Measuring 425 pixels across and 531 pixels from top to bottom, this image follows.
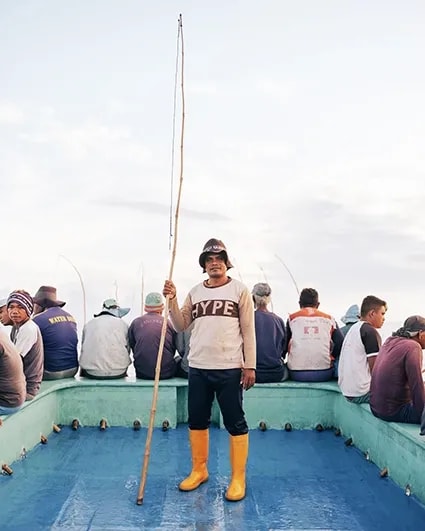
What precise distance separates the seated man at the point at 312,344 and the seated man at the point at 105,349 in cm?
174

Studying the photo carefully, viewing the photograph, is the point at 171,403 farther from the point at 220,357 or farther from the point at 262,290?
the point at 220,357

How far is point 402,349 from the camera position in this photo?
4.07 m

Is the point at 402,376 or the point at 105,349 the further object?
the point at 105,349

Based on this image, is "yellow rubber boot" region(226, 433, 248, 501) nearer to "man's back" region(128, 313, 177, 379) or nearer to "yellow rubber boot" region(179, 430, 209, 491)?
"yellow rubber boot" region(179, 430, 209, 491)

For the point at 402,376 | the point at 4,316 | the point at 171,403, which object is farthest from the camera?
the point at 171,403

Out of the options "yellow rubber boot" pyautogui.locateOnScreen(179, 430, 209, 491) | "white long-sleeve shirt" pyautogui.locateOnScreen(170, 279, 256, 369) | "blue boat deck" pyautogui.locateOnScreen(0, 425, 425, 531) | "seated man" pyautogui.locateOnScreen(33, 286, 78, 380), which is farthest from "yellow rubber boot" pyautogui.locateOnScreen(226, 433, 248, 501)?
"seated man" pyautogui.locateOnScreen(33, 286, 78, 380)

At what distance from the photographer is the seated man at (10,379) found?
13.3ft

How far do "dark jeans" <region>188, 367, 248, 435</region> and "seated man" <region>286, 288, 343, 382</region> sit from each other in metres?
2.06

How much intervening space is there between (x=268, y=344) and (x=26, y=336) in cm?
231

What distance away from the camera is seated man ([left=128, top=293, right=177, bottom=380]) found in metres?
5.95

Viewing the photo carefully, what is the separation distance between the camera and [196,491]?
3979 mm

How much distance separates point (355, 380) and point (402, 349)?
972 millimetres

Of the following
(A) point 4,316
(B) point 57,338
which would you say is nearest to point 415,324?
(A) point 4,316

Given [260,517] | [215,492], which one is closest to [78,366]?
[215,492]
